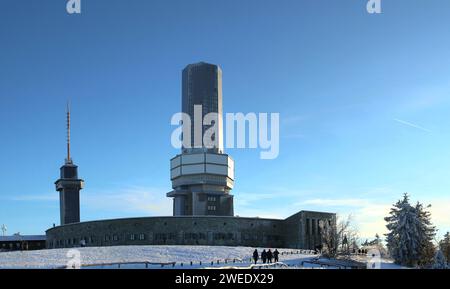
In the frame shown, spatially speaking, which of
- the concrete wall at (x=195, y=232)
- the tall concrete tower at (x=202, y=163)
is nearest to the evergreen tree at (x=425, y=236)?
the concrete wall at (x=195, y=232)

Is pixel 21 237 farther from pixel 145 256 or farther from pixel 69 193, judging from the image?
pixel 145 256

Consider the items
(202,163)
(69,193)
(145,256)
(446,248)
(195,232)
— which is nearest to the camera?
(145,256)

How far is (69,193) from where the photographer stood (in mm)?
137250

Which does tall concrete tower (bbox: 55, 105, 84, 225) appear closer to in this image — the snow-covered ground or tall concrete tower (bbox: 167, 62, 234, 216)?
tall concrete tower (bbox: 167, 62, 234, 216)

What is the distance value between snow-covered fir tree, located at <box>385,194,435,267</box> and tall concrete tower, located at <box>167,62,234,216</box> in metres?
67.4

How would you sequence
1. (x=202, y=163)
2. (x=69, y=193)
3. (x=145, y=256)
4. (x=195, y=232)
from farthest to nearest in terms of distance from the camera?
(x=69, y=193)
(x=202, y=163)
(x=195, y=232)
(x=145, y=256)

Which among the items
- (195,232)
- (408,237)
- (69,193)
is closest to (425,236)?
(408,237)

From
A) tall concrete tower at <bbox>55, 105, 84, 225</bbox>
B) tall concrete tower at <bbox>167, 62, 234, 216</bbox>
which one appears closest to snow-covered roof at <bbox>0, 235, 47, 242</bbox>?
tall concrete tower at <bbox>55, 105, 84, 225</bbox>

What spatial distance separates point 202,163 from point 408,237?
71354mm

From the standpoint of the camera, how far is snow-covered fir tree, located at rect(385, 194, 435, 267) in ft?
228

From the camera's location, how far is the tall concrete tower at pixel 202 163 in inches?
5315

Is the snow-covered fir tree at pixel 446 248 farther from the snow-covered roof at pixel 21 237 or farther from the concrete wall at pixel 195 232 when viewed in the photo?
the snow-covered roof at pixel 21 237
